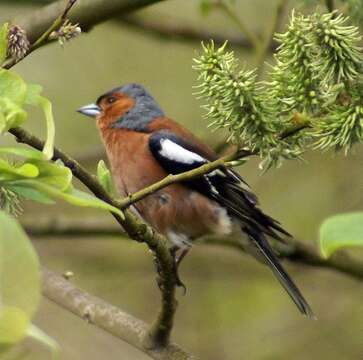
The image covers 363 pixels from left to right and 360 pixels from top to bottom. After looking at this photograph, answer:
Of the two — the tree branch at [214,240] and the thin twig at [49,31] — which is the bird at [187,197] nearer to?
the tree branch at [214,240]

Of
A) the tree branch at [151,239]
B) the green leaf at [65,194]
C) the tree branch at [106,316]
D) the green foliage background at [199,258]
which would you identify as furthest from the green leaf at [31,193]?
the green foliage background at [199,258]

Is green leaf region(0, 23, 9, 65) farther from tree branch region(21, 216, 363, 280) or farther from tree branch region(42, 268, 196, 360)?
tree branch region(21, 216, 363, 280)

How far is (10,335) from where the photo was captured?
3.44 ft

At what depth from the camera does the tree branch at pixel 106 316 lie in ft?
10.4

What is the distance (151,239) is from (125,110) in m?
2.26

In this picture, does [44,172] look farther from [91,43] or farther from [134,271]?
[91,43]

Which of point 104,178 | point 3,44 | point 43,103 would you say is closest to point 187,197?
point 104,178

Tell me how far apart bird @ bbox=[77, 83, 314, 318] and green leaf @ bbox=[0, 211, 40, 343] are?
9.51 ft

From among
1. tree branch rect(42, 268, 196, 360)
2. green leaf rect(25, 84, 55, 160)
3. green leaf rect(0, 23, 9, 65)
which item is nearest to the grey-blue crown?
tree branch rect(42, 268, 196, 360)

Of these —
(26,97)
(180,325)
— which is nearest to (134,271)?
(180,325)

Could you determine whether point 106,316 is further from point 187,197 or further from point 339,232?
point 339,232

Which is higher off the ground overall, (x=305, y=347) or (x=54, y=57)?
(x=54, y=57)

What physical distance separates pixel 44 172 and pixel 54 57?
540 cm

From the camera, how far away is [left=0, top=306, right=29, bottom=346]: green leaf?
1.01 m
